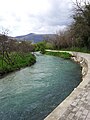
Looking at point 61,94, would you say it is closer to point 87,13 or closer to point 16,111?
point 16,111

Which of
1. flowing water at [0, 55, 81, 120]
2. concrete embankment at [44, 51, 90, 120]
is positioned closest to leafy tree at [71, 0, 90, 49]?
flowing water at [0, 55, 81, 120]

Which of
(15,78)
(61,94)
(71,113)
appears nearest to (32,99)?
(61,94)

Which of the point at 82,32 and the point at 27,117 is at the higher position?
the point at 82,32

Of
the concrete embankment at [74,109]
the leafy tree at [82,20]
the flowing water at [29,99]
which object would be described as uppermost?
the leafy tree at [82,20]

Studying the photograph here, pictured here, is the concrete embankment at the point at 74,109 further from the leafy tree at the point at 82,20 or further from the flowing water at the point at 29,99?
the leafy tree at the point at 82,20

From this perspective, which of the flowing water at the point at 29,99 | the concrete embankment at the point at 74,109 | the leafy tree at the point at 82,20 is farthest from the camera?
the leafy tree at the point at 82,20

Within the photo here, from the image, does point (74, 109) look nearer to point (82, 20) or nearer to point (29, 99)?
point (29, 99)

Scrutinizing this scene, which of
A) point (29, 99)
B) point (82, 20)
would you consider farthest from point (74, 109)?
point (82, 20)

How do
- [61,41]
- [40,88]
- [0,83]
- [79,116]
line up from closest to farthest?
[79,116] < [40,88] < [0,83] < [61,41]

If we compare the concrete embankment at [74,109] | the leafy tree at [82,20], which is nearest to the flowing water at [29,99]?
the concrete embankment at [74,109]

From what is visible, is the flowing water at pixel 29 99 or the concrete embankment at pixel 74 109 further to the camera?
the flowing water at pixel 29 99

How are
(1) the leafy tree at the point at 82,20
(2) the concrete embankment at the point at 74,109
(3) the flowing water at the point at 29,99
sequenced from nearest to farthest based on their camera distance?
(2) the concrete embankment at the point at 74,109, (3) the flowing water at the point at 29,99, (1) the leafy tree at the point at 82,20

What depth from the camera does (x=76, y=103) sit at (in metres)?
8.80

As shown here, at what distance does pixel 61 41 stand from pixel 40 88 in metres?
56.2
